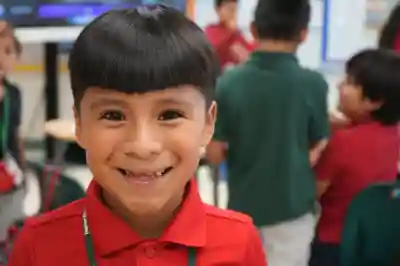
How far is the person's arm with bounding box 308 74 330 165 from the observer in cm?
254

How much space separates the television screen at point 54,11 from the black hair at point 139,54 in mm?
3772

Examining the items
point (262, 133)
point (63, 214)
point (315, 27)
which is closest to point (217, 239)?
point (63, 214)

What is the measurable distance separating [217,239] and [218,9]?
3.54 meters

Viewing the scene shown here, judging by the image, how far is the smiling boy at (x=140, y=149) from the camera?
3.43 feet

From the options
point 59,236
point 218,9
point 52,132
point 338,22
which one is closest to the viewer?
point 59,236

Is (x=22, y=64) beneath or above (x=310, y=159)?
beneath

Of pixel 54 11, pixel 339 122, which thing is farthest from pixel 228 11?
pixel 339 122

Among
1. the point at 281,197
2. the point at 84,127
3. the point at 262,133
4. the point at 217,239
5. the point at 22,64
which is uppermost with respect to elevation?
the point at 84,127

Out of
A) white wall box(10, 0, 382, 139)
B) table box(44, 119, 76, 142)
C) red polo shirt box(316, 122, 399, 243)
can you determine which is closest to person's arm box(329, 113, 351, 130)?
red polo shirt box(316, 122, 399, 243)

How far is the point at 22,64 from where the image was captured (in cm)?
589

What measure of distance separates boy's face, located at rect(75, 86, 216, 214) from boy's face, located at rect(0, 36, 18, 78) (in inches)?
67.9

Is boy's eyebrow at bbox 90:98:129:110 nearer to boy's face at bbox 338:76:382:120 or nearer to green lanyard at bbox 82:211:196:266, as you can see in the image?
green lanyard at bbox 82:211:196:266

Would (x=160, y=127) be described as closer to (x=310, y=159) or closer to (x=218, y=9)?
(x=310, y=159)

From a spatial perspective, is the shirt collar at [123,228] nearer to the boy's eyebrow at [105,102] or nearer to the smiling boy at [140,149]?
the smiling boy at [140,149]
